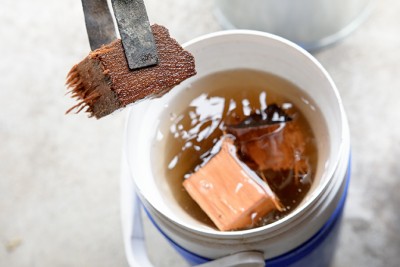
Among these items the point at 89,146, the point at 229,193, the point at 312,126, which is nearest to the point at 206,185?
the point at 229,193

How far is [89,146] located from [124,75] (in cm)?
73

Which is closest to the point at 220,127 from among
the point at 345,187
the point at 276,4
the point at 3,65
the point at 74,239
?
the point at 345,187

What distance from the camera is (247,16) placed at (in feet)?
4.07

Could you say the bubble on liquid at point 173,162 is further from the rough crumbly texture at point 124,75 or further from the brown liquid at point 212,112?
the rough crumbly texture at point 124,75

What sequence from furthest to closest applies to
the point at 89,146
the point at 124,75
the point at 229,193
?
the point at 89,146
the point at 229,193
the point at 124,75

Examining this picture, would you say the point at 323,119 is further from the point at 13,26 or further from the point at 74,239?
the point at 13,26

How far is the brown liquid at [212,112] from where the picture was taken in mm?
823

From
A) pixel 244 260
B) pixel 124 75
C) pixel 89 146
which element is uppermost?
pixel 124 75

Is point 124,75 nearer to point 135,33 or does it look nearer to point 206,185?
point 135,33

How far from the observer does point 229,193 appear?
2.48 feet

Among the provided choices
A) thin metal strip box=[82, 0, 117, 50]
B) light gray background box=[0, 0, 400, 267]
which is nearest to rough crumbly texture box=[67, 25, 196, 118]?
thin metal strip box=[82, 0, 117, 50]

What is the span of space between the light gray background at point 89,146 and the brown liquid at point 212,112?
1.41ft

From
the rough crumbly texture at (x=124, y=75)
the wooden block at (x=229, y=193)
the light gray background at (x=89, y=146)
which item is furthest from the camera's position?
the light gray background at (x=89, y=146)

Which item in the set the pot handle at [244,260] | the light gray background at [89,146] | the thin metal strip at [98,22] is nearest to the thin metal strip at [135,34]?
the thin metal strip at [98,22]
